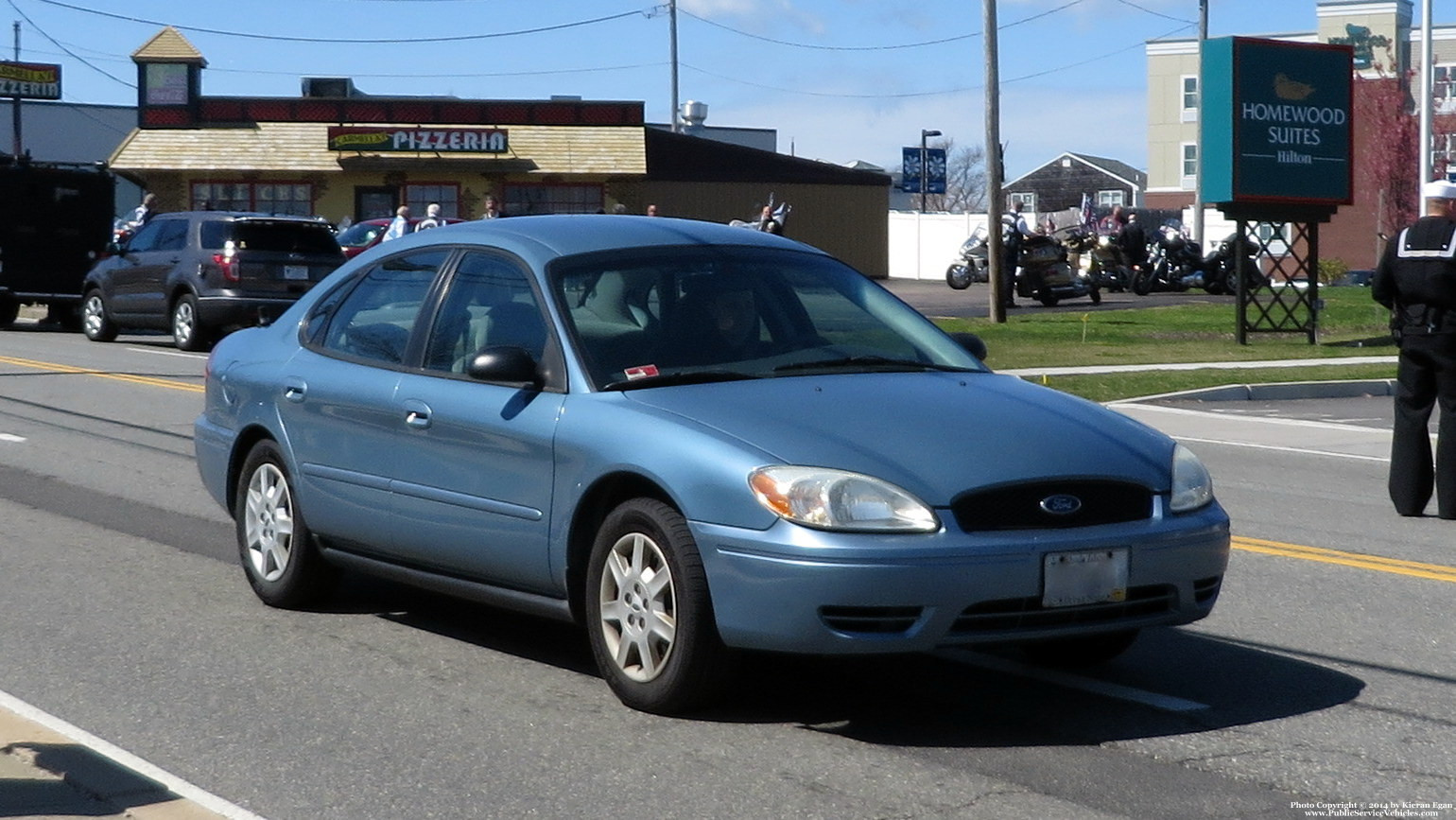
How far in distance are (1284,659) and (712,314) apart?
2.36 m

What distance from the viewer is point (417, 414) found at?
262 inches

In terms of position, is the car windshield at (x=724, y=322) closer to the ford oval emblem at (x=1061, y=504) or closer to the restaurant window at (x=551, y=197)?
the ford oval emblem at (x=1061, y=504)

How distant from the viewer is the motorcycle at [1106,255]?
1483 inches

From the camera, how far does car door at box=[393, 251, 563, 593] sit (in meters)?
6.15

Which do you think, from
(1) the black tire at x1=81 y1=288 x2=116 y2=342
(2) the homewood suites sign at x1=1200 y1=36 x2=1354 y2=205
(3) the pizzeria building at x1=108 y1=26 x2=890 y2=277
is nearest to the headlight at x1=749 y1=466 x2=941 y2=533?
(2) the homewood suites sign at x1=1200 y1=36 x2=1354 y2=205

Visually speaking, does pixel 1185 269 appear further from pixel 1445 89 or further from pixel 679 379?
pixel 1445 89

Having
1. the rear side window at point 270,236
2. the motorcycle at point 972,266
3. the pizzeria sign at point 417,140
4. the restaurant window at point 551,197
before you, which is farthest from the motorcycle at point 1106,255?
the rear side window at point 270,236

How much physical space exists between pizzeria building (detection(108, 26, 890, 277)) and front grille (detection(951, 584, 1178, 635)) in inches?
1692

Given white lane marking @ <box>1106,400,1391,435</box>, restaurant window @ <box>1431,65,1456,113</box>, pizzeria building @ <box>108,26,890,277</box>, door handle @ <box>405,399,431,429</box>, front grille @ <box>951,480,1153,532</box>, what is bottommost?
white lane marking @ <box>1106,400,1391,435</box>

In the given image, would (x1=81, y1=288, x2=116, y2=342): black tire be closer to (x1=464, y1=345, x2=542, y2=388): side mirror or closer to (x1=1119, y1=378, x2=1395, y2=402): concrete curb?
(x1=1119, y1=378, x2=1395, y2=402): concrete curb

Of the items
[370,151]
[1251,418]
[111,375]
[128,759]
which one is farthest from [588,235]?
[370,151]

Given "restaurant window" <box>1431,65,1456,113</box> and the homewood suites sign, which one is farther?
"restaurant window" <box>1431,65,1456,113</box>

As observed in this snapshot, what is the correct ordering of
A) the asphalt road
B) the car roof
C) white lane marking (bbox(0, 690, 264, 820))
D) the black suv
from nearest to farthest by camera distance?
white lane marking (bbox(0, 690, 264, 820))
the asphalt road
the car roof
the black suv

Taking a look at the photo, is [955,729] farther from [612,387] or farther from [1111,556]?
[612,387]
